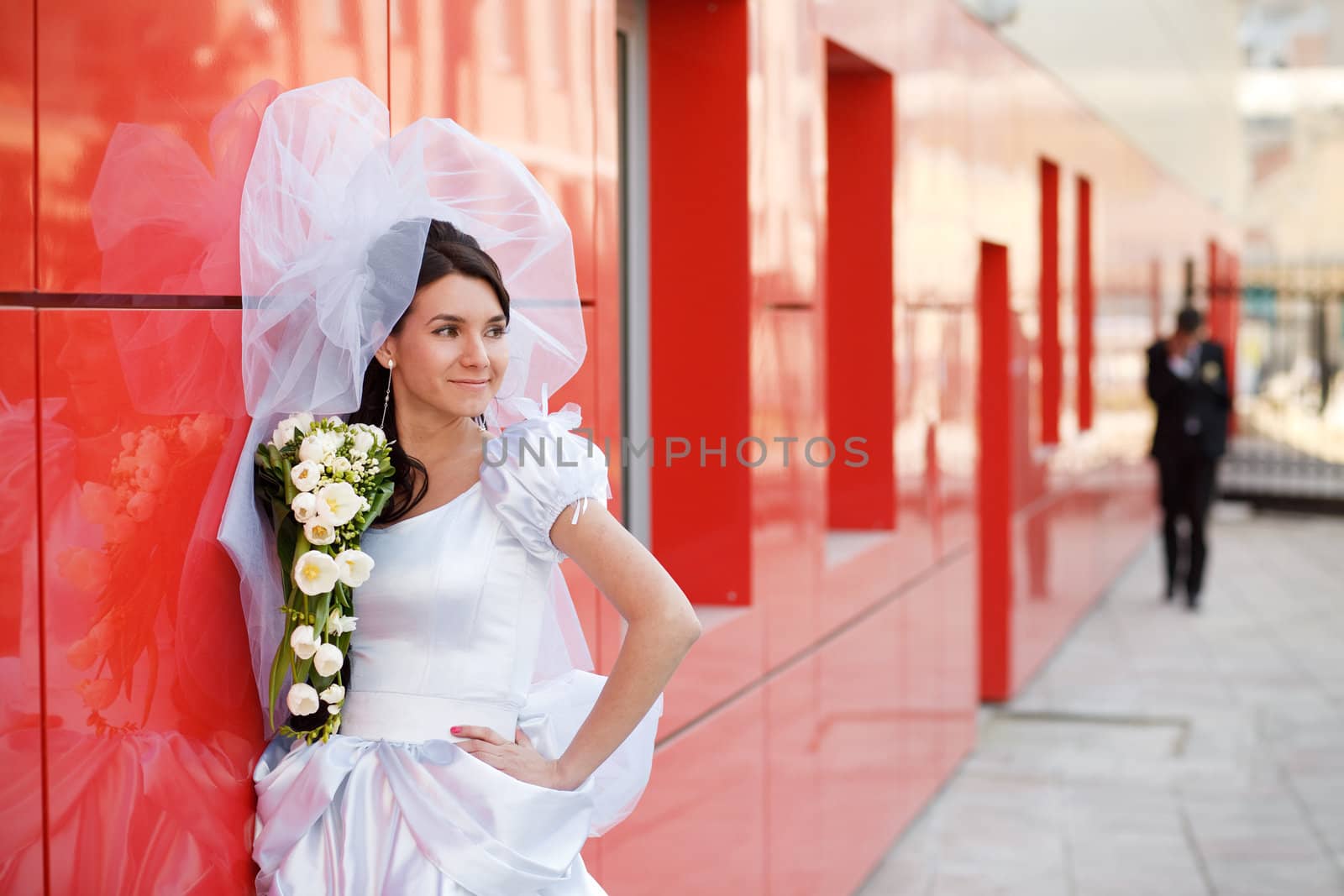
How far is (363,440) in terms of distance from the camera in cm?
215

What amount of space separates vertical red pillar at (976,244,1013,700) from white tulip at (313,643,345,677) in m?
5.91

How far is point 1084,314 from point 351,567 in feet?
30.9

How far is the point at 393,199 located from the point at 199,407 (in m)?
0.39

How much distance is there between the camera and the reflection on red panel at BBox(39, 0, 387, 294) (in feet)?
6.16

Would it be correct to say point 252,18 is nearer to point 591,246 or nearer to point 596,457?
point 596,457

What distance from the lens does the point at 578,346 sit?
7.91 feet

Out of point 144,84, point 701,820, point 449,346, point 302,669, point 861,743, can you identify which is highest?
point 144,84

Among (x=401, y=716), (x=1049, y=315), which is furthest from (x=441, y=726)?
(x=1049, y=315)

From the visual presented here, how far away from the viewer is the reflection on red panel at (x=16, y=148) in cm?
182

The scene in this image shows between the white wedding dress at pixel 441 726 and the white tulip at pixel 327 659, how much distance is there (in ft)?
0.38

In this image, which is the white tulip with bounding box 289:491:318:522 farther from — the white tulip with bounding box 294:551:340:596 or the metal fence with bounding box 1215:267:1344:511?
the metal fence with bounding box 1215:267:1344:511

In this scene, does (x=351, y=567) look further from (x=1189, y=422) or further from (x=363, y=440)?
(x=1189, y=422)

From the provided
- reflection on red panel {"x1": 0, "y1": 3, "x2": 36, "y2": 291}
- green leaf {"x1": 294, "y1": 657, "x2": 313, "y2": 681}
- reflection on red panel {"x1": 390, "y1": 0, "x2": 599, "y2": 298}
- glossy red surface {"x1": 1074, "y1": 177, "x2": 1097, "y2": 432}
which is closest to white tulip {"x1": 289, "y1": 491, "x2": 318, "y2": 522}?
green leaf {"x1": 294, "y1": 657, "x2": 313, "y2": 681}

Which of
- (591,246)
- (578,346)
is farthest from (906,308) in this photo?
(578,346)
